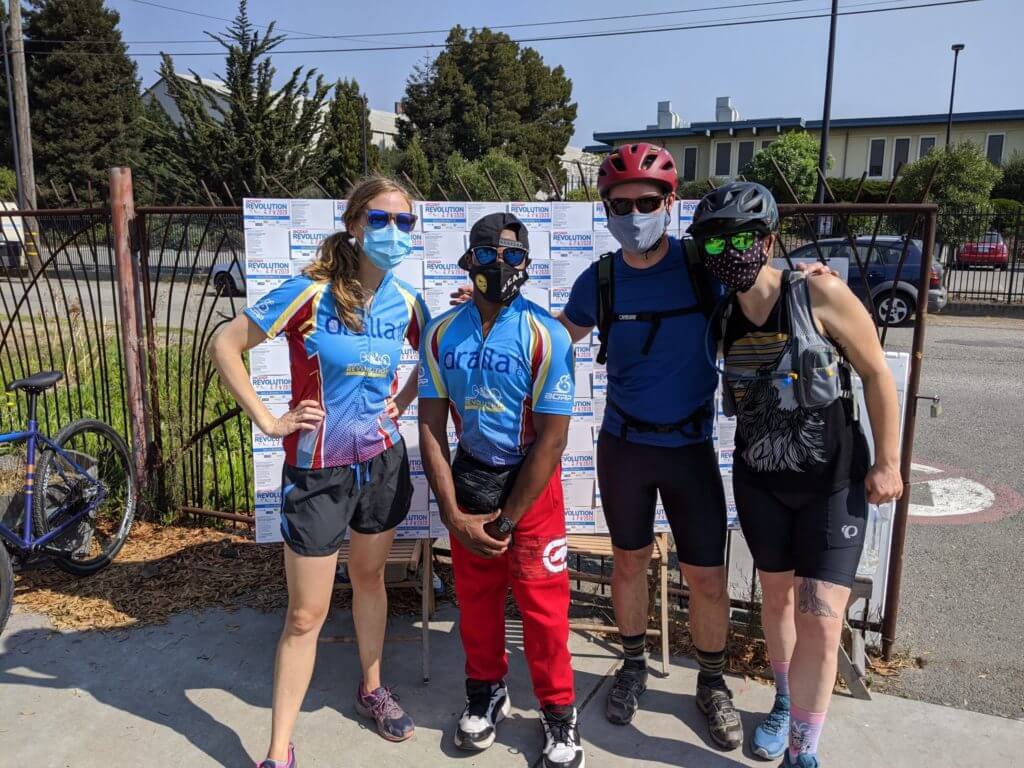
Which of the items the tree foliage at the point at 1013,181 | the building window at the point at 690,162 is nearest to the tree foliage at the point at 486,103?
the building window at the point at 690,162

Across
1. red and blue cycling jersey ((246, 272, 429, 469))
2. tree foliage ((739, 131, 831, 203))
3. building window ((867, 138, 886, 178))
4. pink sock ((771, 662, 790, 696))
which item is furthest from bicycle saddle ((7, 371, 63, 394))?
building window ((867, 138, 886, 178))

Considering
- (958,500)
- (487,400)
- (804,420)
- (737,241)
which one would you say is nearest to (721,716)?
(804,420)

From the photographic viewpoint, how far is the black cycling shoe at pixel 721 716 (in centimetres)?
308

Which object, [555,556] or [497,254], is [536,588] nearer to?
[555,556]

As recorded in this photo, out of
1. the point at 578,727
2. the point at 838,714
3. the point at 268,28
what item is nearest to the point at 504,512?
the point at 578,727

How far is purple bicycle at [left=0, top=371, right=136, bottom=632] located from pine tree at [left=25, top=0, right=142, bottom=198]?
38.8m

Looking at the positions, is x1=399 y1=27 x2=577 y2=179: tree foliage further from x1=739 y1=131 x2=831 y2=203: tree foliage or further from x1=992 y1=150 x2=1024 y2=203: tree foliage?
x1=992 y1=150 x2=1024 y2=203: tree foliage

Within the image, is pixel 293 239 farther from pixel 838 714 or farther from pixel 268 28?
pixel 268 28

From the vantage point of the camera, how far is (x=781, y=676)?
3133mm

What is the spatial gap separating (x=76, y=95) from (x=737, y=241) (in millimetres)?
45369

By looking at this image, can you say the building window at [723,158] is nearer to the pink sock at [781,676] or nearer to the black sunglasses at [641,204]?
the black sunglasses at [641,204]

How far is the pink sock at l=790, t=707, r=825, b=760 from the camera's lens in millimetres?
2775

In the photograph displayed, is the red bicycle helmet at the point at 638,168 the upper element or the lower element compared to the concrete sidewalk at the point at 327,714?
upper

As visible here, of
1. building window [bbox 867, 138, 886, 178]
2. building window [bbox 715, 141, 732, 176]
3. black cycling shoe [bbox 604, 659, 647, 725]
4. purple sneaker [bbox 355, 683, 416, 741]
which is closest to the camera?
purple sneaker [bbox 355, 683, 416, 741]
